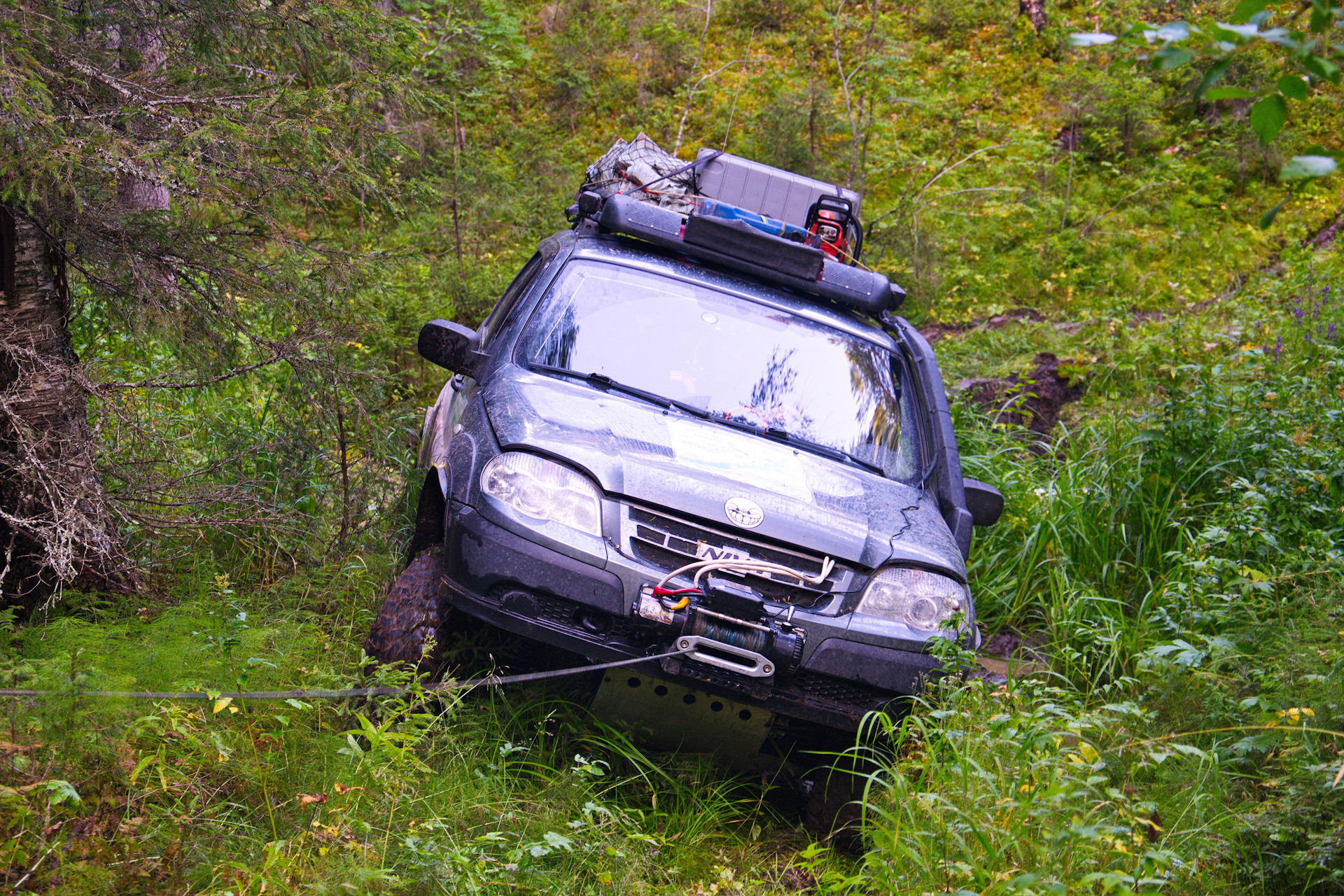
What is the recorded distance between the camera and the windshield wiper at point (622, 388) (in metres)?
4.04

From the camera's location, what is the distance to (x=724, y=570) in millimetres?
3186

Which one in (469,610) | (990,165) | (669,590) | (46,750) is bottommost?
(46,750)

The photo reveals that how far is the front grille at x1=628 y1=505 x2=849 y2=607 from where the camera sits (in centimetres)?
321

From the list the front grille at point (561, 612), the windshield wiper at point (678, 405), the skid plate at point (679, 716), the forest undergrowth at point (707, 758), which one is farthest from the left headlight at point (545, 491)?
the windshield wiper at point (678, 405)

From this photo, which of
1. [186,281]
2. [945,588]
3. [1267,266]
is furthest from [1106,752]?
[1267,266]

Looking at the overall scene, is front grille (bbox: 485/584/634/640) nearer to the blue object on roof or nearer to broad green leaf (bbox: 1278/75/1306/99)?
broad green leaf (bbox: 1278/75/1306/99)

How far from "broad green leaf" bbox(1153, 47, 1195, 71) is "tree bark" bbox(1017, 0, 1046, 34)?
18124 millimetres

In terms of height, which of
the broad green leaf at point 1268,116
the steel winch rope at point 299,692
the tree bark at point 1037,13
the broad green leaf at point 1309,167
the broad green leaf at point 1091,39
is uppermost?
the tree bark at point 1037,13

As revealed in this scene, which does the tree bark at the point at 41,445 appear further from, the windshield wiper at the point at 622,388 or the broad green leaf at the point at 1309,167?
the broad green leaf at the point at 1309,167

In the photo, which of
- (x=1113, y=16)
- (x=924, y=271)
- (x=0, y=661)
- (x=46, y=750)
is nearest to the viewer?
(x=46, y=750)

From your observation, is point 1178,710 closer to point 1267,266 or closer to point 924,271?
point 924,271

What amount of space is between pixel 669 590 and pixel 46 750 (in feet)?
5.64

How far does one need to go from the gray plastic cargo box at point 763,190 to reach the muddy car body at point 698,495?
2458 mm

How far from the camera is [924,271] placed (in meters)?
10.7
